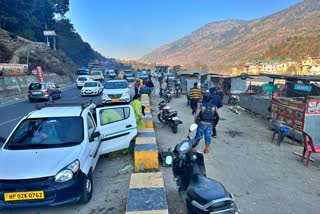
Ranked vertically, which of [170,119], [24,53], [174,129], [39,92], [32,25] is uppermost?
[32,25]

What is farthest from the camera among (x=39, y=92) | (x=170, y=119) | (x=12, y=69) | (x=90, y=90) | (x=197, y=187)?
(x=12, y=69)

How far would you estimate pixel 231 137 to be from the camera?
10000 mm

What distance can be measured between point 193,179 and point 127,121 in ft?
12.1

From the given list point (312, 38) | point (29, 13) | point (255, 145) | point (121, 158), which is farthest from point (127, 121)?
point (312, 38)

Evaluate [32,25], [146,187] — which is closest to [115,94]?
[146,187]

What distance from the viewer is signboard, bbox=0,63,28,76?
27411 millimetres

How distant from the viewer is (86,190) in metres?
4.59

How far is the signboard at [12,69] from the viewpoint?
89.9 feet

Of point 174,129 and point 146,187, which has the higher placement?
point 146,187

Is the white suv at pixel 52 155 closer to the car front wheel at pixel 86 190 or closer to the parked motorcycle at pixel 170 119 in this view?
the car front wheel at pixel 86 190

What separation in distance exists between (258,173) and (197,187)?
3563 millimetres

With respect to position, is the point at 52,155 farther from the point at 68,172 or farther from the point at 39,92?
the point at 39,92

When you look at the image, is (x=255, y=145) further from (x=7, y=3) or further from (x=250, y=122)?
(x=7, y=3)

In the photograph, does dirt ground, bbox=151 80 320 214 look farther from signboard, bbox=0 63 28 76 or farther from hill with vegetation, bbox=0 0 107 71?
hill with vegetation, bbox=0 0 107 71
